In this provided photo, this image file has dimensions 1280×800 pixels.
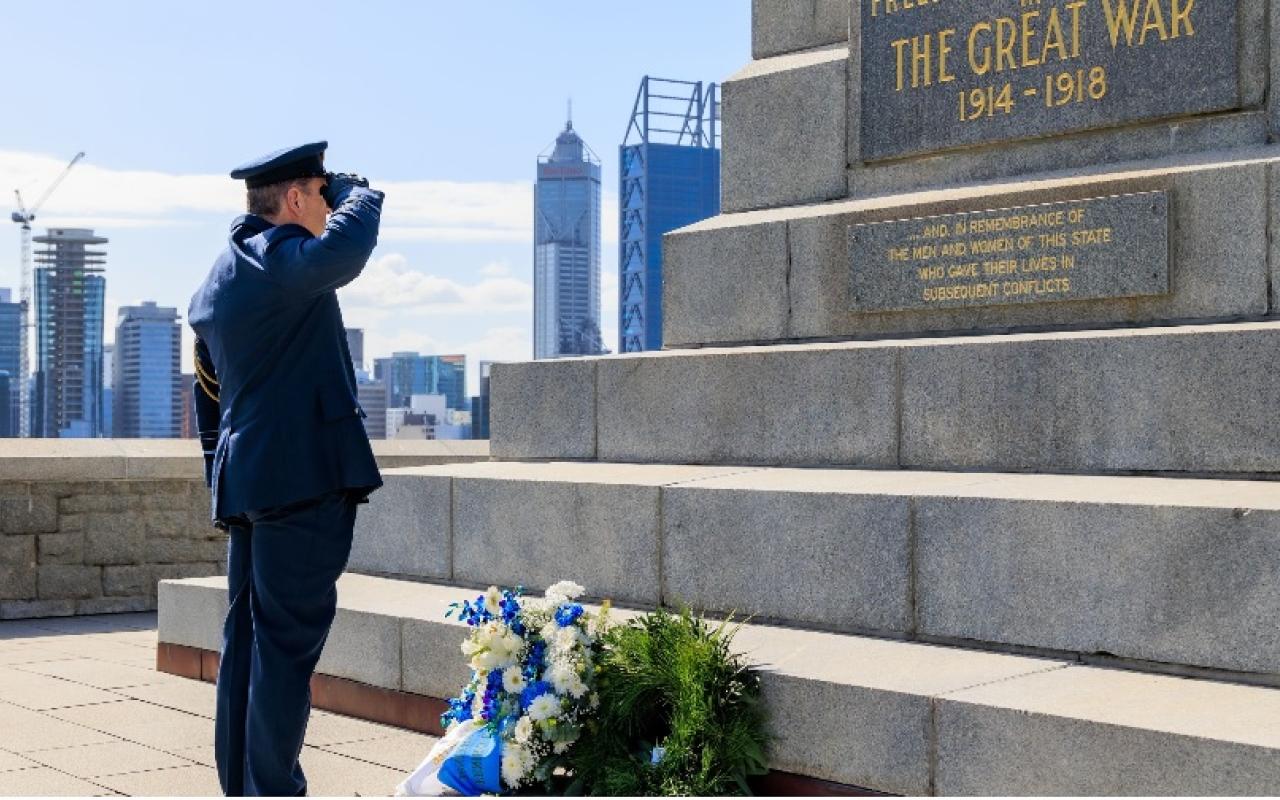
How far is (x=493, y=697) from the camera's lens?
537 centimetres

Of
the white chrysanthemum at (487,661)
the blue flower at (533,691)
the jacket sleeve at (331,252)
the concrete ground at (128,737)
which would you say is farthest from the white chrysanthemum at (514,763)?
the jacket sleeve at (331,252)

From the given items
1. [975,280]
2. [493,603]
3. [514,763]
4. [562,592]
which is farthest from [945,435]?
[514,763]

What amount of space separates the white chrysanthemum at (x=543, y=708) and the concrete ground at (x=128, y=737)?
73 centimetres

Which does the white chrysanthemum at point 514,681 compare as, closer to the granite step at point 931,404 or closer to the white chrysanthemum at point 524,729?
the white chrysanthemum at point 524,729

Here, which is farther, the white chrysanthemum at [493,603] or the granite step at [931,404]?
the granite step at [931,404]

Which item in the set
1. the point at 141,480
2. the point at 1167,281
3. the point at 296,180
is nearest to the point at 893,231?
the point at 1167,281

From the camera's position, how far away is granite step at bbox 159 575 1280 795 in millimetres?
4148

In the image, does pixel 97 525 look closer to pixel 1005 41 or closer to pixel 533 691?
pixel 533 691

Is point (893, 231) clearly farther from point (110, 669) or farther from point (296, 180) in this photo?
point (110, 669)

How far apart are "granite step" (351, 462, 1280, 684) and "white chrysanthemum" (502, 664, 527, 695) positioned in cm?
108

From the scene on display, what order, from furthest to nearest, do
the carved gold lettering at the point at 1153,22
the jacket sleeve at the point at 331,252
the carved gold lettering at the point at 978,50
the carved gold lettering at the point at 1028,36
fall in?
the carved gold lettering at the point at 978,50, the carved gold lettering at the point at 1028,36, the carved gold lettering at the point at 1153,22, the jacket sleeve at the point at 331,252

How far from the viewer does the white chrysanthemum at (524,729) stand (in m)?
5.20

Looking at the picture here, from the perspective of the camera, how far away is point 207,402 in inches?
205

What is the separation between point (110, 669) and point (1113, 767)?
595 cm
